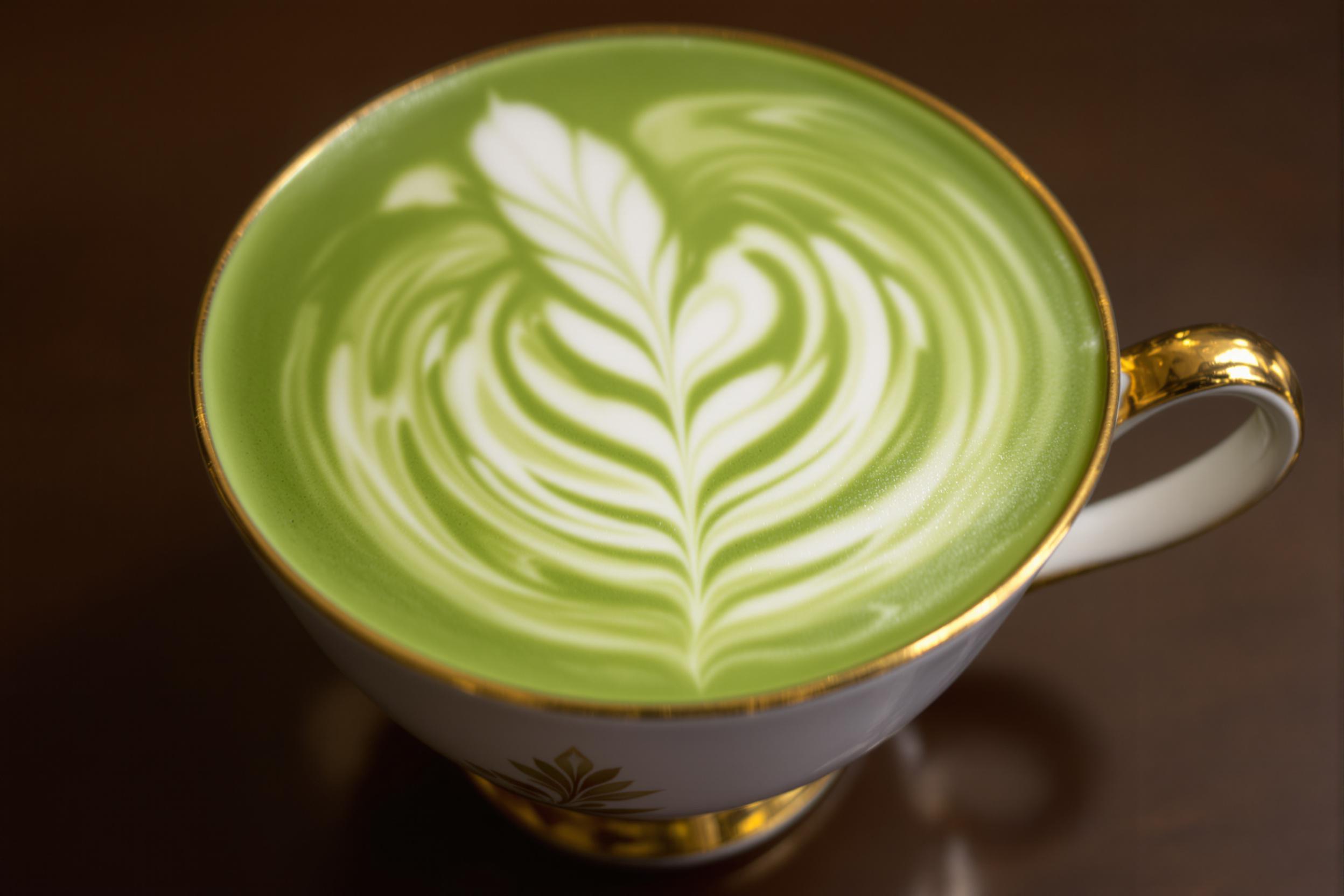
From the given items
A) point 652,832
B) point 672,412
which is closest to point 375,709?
point 652,832

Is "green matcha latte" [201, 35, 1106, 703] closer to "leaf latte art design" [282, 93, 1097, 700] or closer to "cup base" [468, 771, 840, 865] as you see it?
"leaf latte art design" [282, 93, 1097, 700]

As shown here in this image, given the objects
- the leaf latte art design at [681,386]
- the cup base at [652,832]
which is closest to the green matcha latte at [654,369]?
the leaf latte art design at [681,386]

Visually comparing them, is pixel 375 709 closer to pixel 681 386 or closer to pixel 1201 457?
pixel 681 386

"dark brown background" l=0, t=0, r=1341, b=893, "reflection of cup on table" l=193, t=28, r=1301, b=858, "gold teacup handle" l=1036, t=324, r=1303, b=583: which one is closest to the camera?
"reflection of cup on table" l=193, t=28, r=1301, b=858

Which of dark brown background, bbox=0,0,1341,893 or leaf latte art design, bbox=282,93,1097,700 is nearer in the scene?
leaf latte art design, bbox=282,93,1097,700

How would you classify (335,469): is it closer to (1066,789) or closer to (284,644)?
(284,644)

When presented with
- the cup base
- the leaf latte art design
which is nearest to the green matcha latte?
the leaf latte art design

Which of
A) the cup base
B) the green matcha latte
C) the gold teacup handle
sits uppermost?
the green matcha latte

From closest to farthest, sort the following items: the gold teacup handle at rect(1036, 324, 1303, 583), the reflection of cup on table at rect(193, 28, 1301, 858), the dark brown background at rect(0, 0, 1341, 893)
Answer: the reflection of cup on table at rect(193, 28, 1301, 858) → the gold teacup handle at rect(1036, 324, 1303, 583) → the dark brown background at rect(0, 0, 1341, 893)
